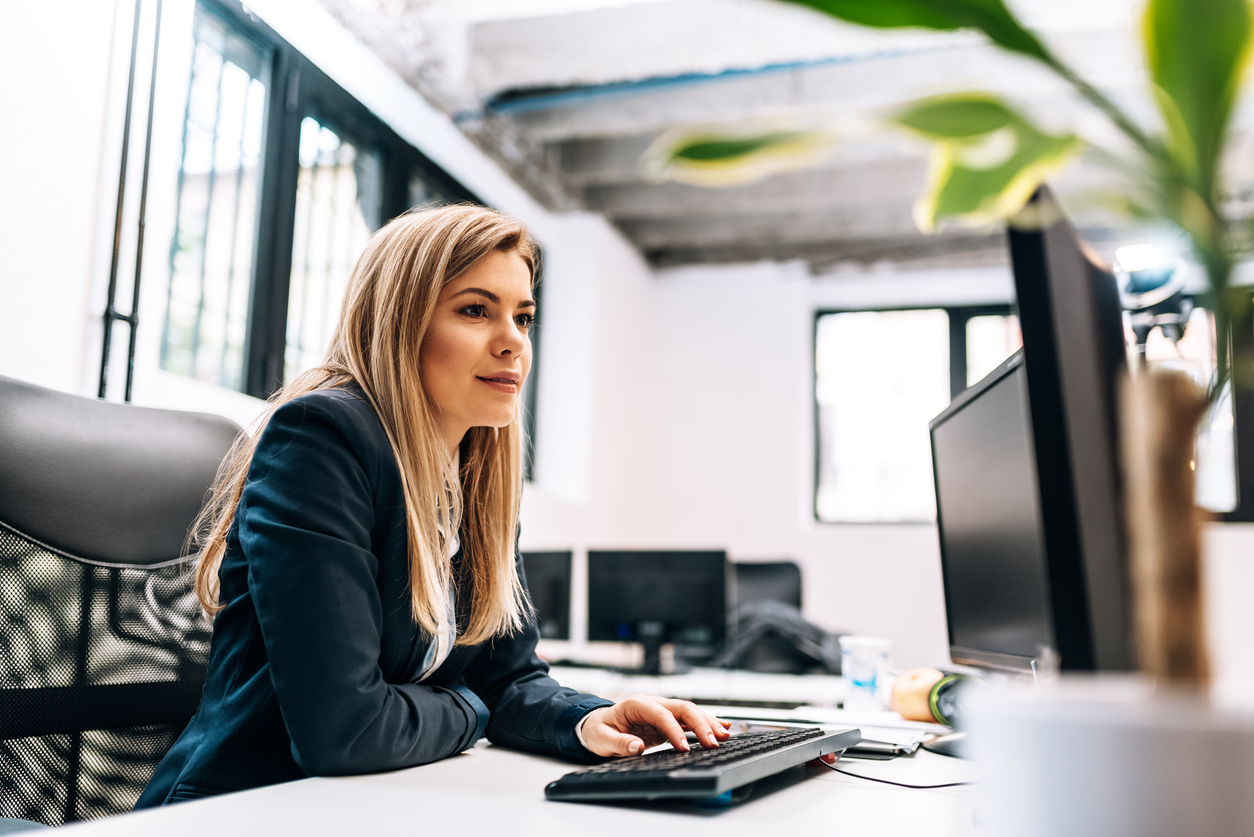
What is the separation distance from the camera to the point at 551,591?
3.13 meters

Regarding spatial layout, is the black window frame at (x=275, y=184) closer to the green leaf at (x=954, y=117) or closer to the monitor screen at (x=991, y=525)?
the monitor screen at (x=991, y=525)

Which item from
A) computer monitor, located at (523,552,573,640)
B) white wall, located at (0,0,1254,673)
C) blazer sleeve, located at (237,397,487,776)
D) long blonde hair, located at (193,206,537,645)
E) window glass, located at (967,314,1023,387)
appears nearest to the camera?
blazer sleeve, located at (237,397,487,776)

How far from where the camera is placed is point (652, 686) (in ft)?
7.54

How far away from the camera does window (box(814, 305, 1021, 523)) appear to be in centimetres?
523

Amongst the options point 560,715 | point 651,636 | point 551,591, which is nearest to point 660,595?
point 651,636

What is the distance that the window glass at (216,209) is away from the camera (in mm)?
2451

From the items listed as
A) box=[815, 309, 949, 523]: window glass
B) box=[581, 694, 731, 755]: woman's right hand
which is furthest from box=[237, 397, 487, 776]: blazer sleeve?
box=[815, 309, 949, 523]: window glass

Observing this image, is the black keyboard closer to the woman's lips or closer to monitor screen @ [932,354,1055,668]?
monitor screen @ [932,354,1055,668]

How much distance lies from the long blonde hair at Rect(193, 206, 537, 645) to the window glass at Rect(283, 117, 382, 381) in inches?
66.1

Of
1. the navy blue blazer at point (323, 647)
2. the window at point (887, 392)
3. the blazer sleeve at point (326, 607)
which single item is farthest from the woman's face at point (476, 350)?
the window at point (887, 392)

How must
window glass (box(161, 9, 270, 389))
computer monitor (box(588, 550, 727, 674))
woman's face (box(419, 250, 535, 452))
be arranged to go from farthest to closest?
computer monitor (box(588, 550, 727, 674)) → window glass (box(161, 9, 270, 389)) → woman's face (box(419, 250, 535, 452))

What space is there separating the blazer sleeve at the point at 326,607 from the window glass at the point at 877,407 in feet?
15.0

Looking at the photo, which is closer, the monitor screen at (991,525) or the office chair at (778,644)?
the monitor screen at (991,525)

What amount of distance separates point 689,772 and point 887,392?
4908 mm
